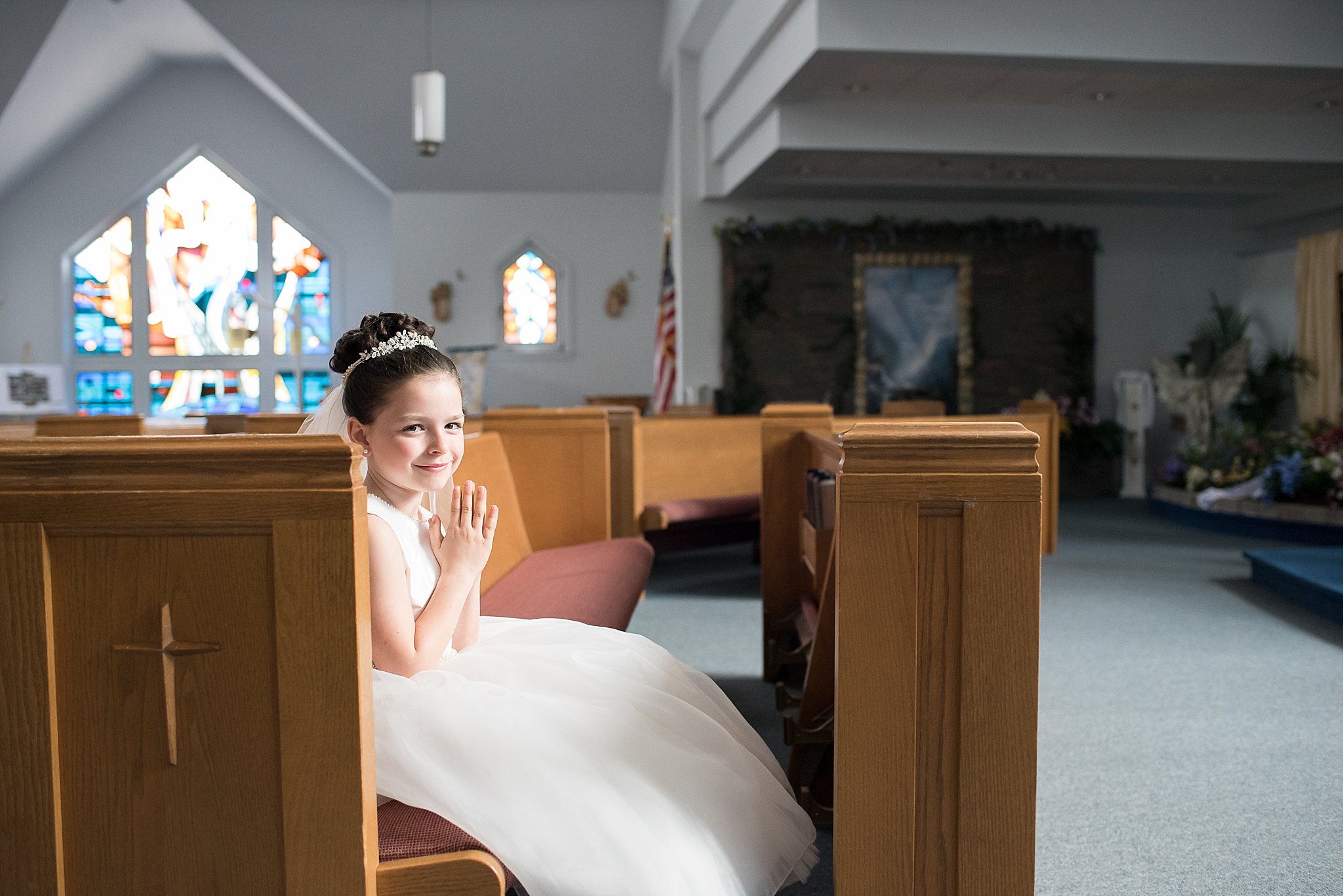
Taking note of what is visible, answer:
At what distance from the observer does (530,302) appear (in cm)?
1148

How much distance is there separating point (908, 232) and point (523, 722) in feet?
29.3

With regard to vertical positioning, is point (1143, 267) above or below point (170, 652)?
above

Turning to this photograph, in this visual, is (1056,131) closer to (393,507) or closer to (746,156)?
(746,156)

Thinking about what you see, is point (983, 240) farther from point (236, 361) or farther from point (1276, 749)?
point (236, 361)

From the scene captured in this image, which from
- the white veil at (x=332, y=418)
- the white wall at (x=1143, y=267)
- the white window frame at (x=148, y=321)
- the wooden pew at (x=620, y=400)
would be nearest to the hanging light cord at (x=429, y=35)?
the white window frame at (x=148, y=321)

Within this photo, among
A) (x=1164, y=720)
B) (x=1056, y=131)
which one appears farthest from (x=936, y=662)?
(x=1056, y=131)

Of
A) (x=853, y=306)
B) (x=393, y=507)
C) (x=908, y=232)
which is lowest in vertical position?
(x=393, y=507)

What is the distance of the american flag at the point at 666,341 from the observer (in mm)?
9406

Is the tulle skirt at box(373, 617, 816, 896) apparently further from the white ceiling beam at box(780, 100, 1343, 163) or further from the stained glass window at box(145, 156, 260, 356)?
the stained glass window at box(145, 156, 260, 356)

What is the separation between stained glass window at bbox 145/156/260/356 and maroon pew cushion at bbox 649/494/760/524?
8.57 m

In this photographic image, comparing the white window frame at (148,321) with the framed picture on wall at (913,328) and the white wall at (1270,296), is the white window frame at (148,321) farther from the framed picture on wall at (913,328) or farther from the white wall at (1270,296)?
the white wall at (1270,296)

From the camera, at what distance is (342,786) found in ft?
3.85

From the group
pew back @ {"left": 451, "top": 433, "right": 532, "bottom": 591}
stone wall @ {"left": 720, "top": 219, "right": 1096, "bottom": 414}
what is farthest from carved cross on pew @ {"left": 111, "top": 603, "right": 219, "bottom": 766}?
stone wall @ {"left": 720, "top": 219, "right": 1096, "bottom": 414}

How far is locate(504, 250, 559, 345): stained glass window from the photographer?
37.5 feet
